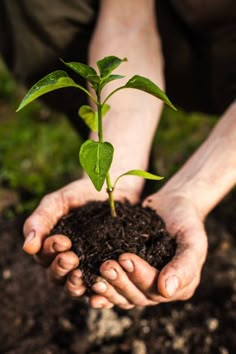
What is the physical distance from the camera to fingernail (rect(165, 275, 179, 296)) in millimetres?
1343

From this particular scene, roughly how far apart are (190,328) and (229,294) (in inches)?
8.3

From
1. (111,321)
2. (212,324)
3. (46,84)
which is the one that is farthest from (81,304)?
(46,84)

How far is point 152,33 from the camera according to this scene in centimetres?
224

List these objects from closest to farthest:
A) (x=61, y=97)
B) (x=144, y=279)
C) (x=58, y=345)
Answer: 1. (x=144, y=279)
2. (x=58, y=345)
3. (x=61, y=97)

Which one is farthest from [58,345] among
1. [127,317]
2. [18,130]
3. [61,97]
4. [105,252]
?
[18,130]

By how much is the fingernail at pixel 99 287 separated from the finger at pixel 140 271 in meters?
0.07

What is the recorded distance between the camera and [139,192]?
6.24 ft

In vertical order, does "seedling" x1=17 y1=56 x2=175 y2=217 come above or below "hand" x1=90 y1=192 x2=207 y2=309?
above

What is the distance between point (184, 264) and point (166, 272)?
0.06m

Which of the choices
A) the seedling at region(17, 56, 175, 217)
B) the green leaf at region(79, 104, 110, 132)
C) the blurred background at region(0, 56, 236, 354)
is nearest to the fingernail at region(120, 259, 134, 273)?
the seedling at region(17, 56, 175, 217)

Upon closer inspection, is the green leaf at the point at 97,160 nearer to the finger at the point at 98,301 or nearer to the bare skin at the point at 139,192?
the bare skin at the point at 139,192

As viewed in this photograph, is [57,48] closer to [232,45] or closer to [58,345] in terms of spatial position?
[232,45]

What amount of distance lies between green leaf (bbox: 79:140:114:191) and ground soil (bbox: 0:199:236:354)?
0.96 m

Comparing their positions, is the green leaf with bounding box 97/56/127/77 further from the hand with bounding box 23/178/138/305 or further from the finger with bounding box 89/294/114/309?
the finger with bounding box 89/294/114/309
